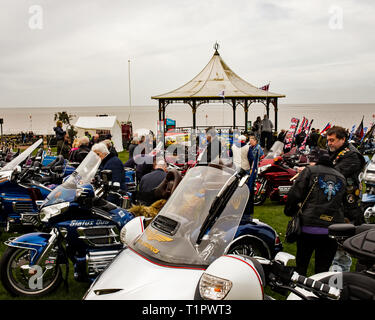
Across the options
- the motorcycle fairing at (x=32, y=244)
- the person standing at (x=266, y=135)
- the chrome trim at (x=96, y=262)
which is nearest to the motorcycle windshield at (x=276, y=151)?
the chrome trim at (x=96, y=262)

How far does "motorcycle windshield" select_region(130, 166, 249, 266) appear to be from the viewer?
2.73 meters

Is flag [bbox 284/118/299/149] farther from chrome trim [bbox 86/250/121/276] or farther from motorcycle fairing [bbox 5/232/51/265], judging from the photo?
motorcycle fairing [bbox 5/232/51/265]

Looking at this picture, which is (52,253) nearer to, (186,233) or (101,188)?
(101,188)

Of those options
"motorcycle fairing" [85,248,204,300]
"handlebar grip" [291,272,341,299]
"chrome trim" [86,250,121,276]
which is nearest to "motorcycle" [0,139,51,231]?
"chrome trim" [86,250,121,276]

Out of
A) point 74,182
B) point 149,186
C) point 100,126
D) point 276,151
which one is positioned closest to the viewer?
point 74,182

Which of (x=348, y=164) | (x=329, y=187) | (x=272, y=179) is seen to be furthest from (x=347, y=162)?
(x=272, y=179)

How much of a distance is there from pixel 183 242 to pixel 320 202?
2.05m

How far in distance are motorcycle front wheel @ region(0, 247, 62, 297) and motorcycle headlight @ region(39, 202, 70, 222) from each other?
473 millimetres

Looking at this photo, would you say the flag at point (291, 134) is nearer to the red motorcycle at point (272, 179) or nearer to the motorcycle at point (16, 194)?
the red motorcycle at point (272, 179)

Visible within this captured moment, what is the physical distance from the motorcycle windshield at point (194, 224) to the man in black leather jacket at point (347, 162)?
2.52 m

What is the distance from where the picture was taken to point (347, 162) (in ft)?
16.5

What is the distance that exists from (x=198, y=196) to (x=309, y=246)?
6.51 feet

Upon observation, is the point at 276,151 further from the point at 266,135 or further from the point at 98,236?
the point at 266,135
